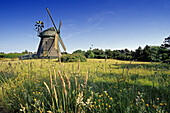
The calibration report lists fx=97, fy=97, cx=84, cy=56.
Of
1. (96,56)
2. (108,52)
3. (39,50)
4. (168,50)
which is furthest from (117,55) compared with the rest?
(39,50)

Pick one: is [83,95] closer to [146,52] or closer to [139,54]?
[146,52]

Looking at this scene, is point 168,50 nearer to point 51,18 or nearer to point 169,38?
point 169,38

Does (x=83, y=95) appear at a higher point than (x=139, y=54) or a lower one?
lower

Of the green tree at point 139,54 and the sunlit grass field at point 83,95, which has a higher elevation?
the green tree at point 139,54

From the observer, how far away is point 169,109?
181cm

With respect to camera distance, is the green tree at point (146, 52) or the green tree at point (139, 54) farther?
the green tree at point (139, 54)

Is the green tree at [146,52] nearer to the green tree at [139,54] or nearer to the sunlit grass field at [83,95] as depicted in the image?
the green tree at [139,54]

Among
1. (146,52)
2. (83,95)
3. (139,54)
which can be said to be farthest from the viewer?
(139,54)

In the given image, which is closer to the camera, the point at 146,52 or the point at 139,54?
the point at 146,52

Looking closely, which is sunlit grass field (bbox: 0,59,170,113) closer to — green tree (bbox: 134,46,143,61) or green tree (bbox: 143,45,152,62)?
green tree (bbox: 143,45,152,62)

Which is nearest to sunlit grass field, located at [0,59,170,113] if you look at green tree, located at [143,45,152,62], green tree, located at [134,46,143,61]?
green tree, located at [143,45,152,62]

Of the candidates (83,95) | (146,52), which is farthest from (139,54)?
(83,95)

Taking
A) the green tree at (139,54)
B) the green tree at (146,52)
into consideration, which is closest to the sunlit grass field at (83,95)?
the green tree at (146,52)

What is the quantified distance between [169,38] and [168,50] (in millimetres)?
1706
